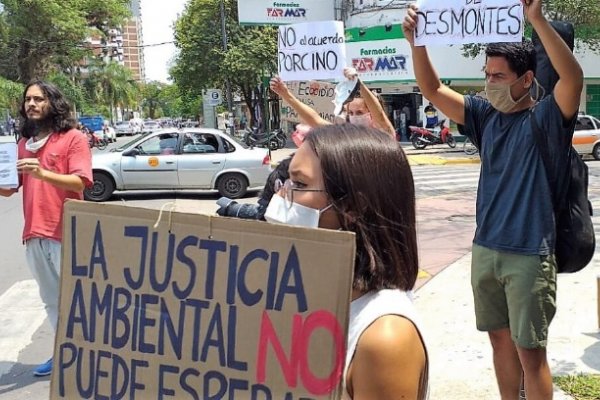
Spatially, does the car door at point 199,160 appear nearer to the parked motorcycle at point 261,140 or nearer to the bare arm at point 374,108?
the bare arm at point 374,108

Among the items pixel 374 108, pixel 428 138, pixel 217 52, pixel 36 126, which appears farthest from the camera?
pixel 217 52

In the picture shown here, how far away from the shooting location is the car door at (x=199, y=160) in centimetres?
1241

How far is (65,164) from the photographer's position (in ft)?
12.5

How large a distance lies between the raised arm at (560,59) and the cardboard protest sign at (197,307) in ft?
4.92

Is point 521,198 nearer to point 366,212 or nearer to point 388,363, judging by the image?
point 366,212

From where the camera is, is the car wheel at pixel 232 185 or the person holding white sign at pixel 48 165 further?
the car wheel at pixel 232 185

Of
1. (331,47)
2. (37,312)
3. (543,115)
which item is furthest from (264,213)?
(37,312)

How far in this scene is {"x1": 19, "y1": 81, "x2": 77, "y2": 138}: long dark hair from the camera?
383cm

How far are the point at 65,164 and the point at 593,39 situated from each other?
21.0m

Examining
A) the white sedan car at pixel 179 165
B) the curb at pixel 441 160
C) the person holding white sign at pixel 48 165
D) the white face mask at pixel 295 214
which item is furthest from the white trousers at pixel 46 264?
the curb at pixel 441 160

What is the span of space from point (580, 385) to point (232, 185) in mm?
9527

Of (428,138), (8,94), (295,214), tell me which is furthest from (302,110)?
(8,94)

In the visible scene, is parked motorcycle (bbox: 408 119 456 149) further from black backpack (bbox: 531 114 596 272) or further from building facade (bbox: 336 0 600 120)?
→ black backpack (bbox: 531 114 596 272)

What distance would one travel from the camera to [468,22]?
11.3 feet
